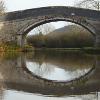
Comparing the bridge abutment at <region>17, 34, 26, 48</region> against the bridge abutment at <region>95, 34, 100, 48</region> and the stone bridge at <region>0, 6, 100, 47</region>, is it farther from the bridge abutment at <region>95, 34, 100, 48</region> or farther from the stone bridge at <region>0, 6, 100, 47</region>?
the bridge abutment at <region>95, 34, 100, 48</region>

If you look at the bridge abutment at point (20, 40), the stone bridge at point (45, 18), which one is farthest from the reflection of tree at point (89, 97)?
the bridge abutment at point (20, 40)

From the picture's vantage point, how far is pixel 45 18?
40.5 m

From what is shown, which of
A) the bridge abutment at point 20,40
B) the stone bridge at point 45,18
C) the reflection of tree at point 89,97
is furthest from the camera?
the bridge abutment at point 20,40

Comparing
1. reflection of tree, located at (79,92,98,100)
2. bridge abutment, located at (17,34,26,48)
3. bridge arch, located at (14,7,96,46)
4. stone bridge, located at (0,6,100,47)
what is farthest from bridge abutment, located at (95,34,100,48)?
reflection of tree, located at (79,92,98,100)

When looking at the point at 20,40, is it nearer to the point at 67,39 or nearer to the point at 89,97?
the point at 67,39

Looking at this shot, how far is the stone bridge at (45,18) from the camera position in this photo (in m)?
39.9

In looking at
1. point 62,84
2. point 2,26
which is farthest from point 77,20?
point 62,84

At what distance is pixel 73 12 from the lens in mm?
40000

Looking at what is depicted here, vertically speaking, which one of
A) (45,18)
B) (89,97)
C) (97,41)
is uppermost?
(45,18)

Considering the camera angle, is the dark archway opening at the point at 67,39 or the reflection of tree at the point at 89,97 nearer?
the reflection of tree at the point at 89,97

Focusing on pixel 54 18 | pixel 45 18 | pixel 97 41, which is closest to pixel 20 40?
pixel 45 18

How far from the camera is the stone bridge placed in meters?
39.9

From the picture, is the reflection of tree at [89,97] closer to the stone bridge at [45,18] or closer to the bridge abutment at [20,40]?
the stone bridge at [45,18]

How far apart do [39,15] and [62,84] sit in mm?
29800
